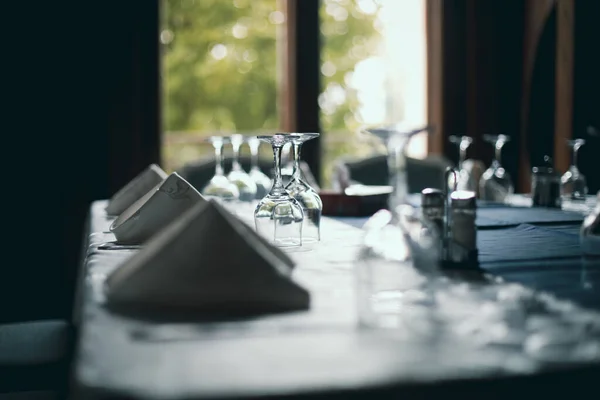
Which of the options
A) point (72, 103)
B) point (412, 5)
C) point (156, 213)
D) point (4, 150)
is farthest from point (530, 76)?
point (156, 213)

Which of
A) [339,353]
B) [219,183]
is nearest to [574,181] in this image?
[219,183]

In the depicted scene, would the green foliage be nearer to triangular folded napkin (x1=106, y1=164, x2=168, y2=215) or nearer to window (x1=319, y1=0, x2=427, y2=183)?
window (x1=319, y1=0, x2=427, y2=183)

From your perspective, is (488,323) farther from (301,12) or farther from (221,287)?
(301,12)

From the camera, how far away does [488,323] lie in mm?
996

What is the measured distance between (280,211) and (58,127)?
7.86 feet

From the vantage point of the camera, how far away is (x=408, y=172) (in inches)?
139

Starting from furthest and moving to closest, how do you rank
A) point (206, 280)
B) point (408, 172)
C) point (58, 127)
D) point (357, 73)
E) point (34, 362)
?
1. point (357, 73)
2. point (58, 127)
3. point (408, 172)
4. point (34, 362)
5. point (206, 280)

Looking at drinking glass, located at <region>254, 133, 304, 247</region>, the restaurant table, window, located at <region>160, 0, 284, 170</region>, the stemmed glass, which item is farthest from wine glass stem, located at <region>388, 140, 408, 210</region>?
window, located at <region>160, 0, 284, 170</region>

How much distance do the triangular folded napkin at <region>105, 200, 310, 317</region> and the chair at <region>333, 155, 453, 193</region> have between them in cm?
239

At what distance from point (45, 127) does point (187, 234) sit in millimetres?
2902

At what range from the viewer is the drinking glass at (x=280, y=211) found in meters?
1.67

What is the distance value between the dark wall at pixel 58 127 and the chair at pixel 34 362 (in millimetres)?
2252

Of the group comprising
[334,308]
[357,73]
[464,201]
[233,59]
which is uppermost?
[233,59]

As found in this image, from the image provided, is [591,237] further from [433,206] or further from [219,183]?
[219,183]
